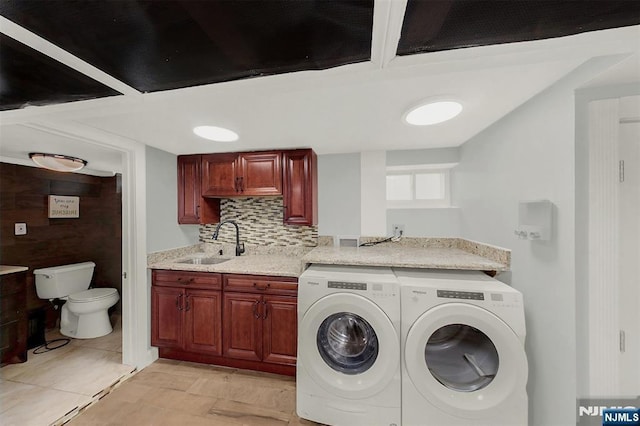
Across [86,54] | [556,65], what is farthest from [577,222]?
[86,54]

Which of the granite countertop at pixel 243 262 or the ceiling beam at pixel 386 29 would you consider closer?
the ceiling beam at pixel 386 29

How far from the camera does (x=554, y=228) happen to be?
117 cm

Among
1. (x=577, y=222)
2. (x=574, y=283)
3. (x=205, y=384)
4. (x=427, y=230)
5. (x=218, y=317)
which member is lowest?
(x=205, y=384)

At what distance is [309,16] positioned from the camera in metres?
0.72

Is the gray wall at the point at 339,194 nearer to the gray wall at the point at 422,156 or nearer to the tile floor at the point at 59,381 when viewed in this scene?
the gray wall at the point at 422,156

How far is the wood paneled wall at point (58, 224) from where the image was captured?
237 cm

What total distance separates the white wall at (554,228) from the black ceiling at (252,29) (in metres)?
0.49

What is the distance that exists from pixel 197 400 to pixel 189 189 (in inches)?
73.9

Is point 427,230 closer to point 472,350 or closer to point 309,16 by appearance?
point 472,350

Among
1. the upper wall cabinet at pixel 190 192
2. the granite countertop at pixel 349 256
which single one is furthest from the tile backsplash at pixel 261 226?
the upper wall cabinet at pixel 190 192

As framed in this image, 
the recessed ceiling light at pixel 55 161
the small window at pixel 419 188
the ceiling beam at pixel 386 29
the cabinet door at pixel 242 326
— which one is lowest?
the cabinet door at pixel 242 326

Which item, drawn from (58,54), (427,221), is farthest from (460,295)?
(58,54)

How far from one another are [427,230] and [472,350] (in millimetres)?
1129

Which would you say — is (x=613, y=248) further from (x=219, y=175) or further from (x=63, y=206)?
(x=63, y=206)
